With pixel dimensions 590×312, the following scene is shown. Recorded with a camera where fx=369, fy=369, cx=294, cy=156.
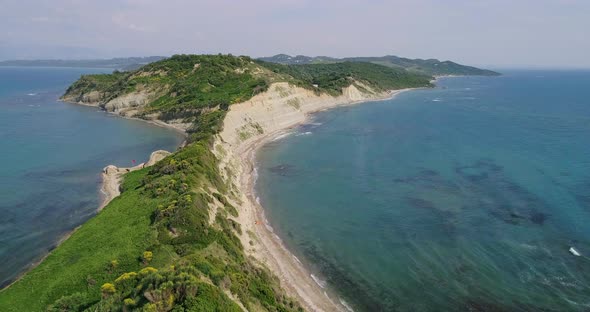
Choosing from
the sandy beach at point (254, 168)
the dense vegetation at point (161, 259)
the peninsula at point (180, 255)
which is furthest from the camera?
the sandy beach at point (254, 168)

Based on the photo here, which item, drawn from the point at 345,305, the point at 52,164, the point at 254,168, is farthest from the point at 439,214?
the point at 52,164

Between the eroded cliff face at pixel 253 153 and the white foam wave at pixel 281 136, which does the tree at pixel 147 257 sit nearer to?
the eroded cliff face at pixel 253 153

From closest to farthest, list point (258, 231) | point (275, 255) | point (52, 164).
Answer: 1. point (275, 255)
2. point (258, 231)
3. point (52, 164)

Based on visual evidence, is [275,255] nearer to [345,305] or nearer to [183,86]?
[345,305]

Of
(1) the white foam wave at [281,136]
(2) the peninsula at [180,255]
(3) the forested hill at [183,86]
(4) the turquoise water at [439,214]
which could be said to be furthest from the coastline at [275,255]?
(3) the forested hill at [183,86]

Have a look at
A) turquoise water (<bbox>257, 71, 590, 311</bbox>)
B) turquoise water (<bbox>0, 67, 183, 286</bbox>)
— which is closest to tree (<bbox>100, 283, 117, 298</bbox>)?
turquoise water (<bbox>0, 67, 183, 286</bbox>)

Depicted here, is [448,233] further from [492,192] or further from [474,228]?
[492,192]
